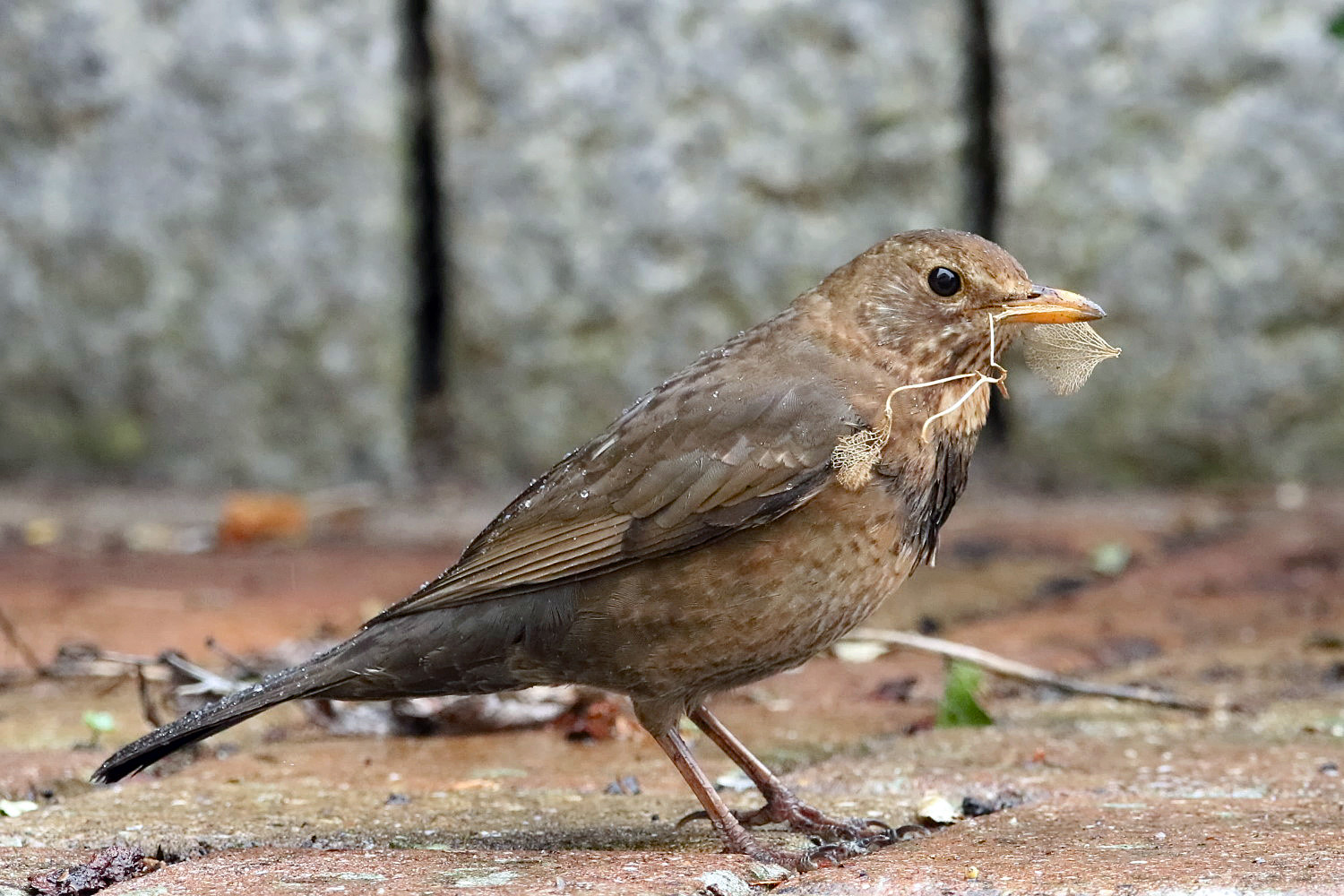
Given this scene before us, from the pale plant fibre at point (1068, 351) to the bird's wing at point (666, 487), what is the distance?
475 mm

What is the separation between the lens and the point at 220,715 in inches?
113

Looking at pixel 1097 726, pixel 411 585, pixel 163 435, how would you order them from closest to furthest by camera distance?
1. pixel 1097 726
2. pixel 411 585
3. pixel 163 435

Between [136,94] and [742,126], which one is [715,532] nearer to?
[742,126]

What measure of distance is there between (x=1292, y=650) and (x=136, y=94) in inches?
151

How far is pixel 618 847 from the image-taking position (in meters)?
2.80

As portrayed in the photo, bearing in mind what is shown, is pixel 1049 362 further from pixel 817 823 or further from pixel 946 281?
pixel 817 823

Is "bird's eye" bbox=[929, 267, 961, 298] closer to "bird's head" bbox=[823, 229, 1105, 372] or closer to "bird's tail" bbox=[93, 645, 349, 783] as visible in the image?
"bird's head" bbox=[823, 229, 1105, 372]

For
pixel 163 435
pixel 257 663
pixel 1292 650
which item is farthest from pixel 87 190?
pixel 1292 650

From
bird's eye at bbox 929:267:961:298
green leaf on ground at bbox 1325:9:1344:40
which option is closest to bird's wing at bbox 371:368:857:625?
bird's eye at bbox 929:267:961:298

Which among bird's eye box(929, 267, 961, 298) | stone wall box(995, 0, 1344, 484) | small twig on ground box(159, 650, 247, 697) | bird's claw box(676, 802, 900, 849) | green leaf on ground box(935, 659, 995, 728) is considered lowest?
bird's claw box(676, 802, 900, 849)

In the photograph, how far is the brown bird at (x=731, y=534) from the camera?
2.95 meters

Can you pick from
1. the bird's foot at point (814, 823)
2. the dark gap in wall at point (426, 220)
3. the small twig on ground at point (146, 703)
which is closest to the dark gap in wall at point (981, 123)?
the dark gap in wall at point (426, 220)

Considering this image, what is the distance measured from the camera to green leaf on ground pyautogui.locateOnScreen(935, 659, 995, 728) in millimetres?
3531

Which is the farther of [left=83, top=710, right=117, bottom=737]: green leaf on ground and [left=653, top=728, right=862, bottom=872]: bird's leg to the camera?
[left=83, top=710, right=117, bottom=737]: green leaf on ground
